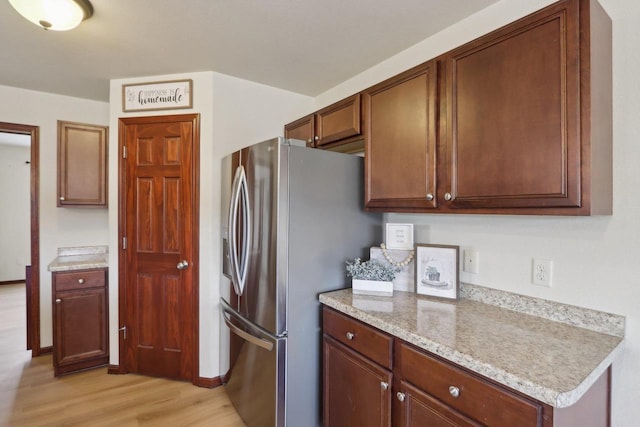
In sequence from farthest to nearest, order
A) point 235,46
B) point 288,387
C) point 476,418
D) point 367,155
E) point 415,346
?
point 235,46 → point 367,155 → point 288,387 → point 415,346 → point 476,418

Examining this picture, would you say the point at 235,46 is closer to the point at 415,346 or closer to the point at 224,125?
the point at 224,125

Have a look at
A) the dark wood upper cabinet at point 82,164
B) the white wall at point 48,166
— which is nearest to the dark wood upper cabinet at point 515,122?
the dark wood upper cabinet at point 82,164

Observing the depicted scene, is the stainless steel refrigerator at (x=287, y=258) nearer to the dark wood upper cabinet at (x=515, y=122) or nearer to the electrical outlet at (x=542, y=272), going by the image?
the dark wood upper cabinet at (x=515, y=122)

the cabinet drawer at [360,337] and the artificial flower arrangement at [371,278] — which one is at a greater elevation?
the artificial flower arrangement at [371,278]

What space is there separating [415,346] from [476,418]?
295 millimetres

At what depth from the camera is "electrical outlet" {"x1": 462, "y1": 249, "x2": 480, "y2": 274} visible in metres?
1.69

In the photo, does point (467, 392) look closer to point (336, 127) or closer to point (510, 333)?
point (510, 333)

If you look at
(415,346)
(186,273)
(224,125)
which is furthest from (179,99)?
(415,346)

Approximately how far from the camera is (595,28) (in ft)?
3.67

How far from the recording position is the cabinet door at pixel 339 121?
6.55ft

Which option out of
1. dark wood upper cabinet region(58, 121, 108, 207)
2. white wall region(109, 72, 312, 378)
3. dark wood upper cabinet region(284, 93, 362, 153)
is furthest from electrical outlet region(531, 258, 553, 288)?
dark wood upper cabinet region(58, 121, 108, 207)

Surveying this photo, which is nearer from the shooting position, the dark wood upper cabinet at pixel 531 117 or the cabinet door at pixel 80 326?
the dark wood upper cabinet at pixel 531 117

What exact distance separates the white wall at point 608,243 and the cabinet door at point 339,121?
81cm

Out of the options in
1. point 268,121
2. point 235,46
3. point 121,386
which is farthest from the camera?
point 268,121
